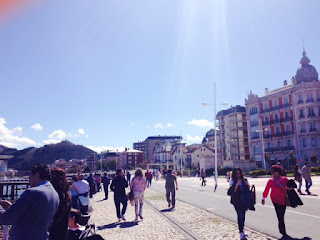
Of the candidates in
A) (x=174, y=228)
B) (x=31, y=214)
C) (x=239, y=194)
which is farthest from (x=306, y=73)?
(x=31, y=214)

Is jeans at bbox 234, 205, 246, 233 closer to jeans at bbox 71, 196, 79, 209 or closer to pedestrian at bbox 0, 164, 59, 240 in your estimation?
jeans at bbox 71, 196, 79, 209

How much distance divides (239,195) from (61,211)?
481 cm

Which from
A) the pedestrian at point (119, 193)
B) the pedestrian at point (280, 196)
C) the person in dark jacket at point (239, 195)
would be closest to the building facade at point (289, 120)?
the pedestrian at point (119, 193)

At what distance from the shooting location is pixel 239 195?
7418 millimetres

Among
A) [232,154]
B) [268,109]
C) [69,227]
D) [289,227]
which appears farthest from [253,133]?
[69,227]

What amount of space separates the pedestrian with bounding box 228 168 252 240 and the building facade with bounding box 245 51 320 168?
4717cm

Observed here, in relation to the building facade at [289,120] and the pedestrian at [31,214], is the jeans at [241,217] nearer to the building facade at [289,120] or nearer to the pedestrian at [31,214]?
the pedestrian at [31,214]

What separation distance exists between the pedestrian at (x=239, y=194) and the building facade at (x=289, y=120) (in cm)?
4717

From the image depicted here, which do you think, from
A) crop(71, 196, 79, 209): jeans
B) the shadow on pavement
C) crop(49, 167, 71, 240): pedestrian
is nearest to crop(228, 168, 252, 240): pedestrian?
the shadow on pavement

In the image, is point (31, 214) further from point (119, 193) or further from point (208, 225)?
point (119, 193)

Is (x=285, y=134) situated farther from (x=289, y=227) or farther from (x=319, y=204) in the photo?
(x=289, y=227)

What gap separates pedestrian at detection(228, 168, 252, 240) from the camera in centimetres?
734

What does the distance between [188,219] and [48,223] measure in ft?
25.3

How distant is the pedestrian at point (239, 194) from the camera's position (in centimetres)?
734
